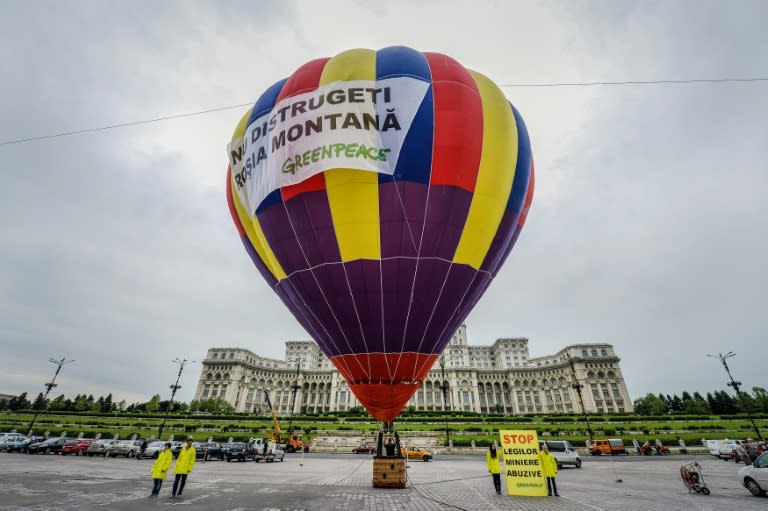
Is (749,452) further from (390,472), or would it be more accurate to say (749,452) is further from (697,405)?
(697,405)

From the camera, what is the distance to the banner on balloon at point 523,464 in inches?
372

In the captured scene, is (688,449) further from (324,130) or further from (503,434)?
(324,130)

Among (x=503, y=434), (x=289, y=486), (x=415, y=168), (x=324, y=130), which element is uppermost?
(x=324, y=130)

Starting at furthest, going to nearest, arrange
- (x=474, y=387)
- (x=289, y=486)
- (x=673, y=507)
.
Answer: (x=474, y=387), (x=289, y=486), (x=673, y=507)

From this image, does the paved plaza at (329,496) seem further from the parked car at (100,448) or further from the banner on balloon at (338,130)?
the parked car at (100,448)

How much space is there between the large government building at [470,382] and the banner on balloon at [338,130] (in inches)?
3340

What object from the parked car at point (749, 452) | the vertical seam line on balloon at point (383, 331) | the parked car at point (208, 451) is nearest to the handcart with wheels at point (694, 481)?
the vertical seam line on balloon at point (383, 331)

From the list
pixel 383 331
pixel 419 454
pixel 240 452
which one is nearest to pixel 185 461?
pixel 383 331

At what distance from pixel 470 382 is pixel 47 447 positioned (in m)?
89.5

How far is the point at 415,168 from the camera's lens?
27.0 feet

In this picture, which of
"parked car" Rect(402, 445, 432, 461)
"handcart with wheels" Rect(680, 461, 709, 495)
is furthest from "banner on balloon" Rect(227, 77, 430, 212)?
"parked car" Rect(402, 445, 432, 461)

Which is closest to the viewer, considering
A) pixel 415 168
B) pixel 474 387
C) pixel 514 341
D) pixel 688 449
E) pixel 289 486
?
pixel 415 168

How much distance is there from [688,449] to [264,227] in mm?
A: 37451

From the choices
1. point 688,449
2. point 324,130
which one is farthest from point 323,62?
point 688,449
